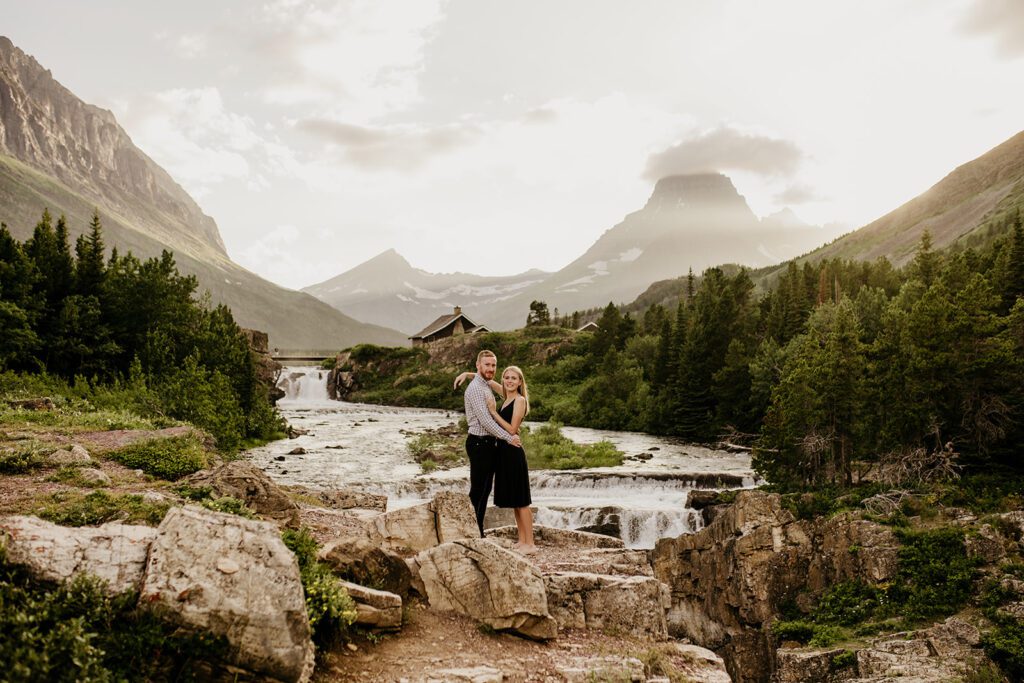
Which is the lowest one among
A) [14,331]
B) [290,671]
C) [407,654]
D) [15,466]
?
[407,654]

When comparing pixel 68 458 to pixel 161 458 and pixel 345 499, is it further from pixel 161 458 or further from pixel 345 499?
pixel 345 499

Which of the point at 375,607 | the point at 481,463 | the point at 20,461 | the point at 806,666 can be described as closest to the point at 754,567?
the point at 806,666

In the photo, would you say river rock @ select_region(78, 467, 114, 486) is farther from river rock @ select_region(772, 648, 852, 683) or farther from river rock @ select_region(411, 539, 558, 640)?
river rock @ select_region(772, 648, 852, 683)

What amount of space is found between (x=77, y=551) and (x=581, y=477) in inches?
923

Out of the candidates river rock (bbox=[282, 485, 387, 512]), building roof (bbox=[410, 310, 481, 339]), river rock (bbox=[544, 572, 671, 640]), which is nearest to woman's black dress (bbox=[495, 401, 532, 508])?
river rock (bbox=[544, 572, 671, 640])

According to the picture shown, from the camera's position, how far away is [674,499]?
24.7 meters

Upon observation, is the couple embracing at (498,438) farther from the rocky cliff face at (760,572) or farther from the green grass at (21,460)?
the rocky cliff face at (760,572)

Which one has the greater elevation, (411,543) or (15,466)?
(15,466)

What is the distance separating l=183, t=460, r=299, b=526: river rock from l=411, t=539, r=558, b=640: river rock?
358cm

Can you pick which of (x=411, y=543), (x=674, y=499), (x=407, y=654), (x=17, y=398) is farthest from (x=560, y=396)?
(x=407, y=654)

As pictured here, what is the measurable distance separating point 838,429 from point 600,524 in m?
10.2

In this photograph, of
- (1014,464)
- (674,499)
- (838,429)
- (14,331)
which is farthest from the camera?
(14,331)

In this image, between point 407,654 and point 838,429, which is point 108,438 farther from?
point 838,429

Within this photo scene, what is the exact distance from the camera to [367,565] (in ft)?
27.8
